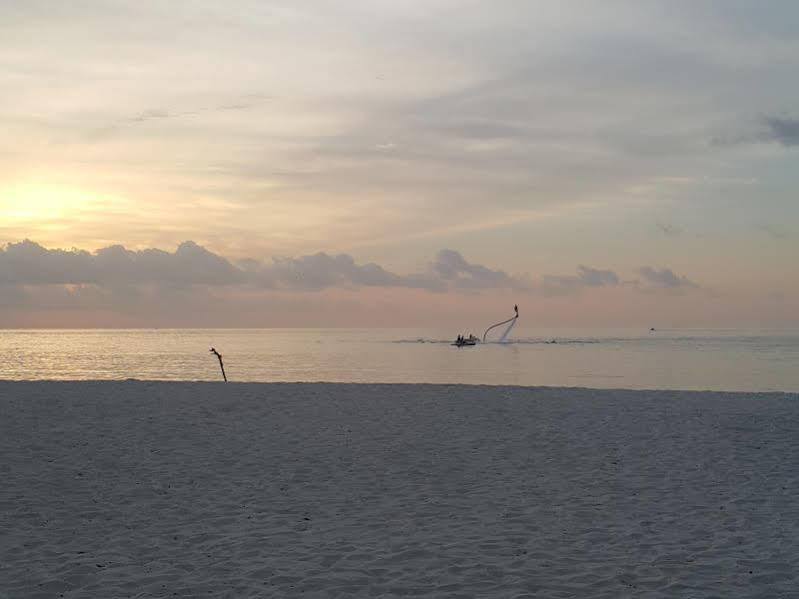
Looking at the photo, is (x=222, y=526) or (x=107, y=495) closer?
(x=222, y=526)

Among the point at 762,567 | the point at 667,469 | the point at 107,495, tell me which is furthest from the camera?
the point at 667,469

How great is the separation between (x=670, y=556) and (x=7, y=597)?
8.22 m

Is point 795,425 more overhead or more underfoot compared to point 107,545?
more overhead

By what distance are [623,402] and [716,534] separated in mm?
15482

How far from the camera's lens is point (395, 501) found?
12383 millimetres

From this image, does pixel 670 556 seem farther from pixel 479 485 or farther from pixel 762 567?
pixel 479 485

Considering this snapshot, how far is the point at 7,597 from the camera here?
8062mm

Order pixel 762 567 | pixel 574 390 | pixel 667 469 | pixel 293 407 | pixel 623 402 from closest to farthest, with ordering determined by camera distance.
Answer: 1. pixel 762 567
2. pixel 667 469
3. pixel 293 407
4. pixel 623 402
5. pixel 574 390

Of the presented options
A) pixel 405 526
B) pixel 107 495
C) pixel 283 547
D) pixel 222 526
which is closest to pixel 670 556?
pixel 405 526

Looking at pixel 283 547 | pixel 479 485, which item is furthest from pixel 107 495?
pixel 479 485

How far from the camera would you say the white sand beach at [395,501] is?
28.5 ft

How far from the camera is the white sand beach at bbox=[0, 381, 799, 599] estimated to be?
8.68 meters

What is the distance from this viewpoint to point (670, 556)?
941cm

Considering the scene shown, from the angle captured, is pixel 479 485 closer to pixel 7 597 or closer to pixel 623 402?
pixel 7 597
